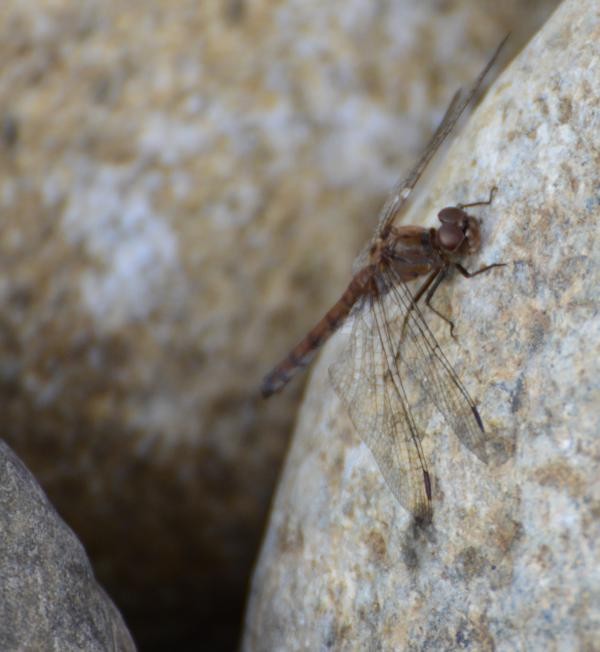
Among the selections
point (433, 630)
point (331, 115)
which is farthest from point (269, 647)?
point (331, 115)

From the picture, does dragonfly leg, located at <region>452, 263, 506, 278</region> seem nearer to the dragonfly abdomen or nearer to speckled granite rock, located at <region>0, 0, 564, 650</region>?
the dragonfly abdomen

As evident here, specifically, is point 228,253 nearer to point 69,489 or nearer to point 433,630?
point 69,489

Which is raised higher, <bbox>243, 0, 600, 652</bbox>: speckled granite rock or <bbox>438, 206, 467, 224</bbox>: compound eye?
<bbox>438, 206, 467, 224</bbox>: compound eye

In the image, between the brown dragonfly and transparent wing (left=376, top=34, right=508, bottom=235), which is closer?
the brown dragonfly

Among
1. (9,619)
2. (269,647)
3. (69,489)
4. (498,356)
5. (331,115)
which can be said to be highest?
(331,115)

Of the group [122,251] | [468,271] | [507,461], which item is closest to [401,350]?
[468,271]

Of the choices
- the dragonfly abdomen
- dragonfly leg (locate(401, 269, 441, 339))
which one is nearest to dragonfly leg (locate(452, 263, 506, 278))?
dragonfly leg (locate(401, 269, 441, 339))

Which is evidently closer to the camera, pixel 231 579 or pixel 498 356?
pixel 498 356

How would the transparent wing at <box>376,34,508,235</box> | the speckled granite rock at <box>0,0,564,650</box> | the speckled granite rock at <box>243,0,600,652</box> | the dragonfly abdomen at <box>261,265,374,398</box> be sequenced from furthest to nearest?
the speckled granite rock at <box>0,0,564,650</box> < the dragonfly abdomen at <box>261,265,374,398</box> < the transparent wing at <box>376,34,508,235</box> < the speckled granite rock at <box>243,0,600,652</box>
